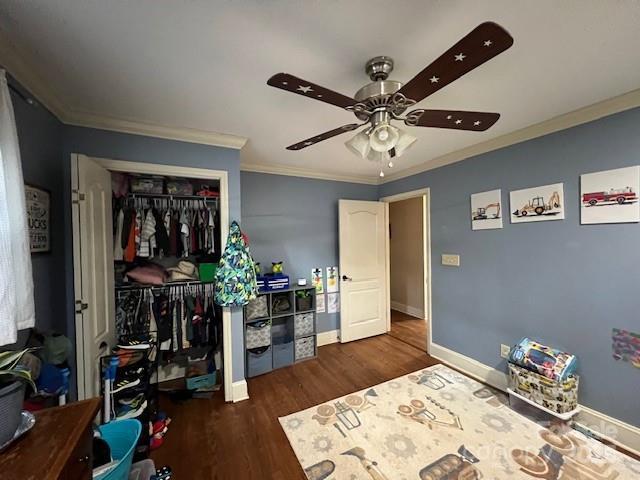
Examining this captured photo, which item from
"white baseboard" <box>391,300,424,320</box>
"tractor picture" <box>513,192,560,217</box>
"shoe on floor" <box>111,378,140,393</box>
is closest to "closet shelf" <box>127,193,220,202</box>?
"shoe on floor" <box>111,378,140,393</box>

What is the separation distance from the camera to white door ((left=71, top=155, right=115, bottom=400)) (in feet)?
5.22

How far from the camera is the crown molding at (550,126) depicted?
1.68 meters

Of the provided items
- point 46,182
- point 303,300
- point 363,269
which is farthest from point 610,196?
point 46,182

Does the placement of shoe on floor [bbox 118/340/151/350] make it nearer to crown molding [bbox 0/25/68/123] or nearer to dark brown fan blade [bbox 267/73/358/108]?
crown molding [bbox 0/25/68/123]

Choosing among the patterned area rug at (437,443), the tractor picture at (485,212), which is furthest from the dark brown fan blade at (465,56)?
the patterned area rug at (437,443)

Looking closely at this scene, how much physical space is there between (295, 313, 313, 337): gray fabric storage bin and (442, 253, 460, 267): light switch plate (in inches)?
69.2

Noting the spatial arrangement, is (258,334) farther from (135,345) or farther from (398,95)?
(398,95)

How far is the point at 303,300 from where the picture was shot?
3107 millimetres

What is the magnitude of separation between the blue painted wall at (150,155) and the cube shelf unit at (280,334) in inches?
16.4

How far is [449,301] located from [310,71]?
2747 mm

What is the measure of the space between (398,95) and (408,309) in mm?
4514

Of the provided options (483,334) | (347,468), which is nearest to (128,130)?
(347,468)

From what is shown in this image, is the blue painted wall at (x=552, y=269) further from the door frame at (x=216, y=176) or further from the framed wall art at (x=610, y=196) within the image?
the door frame at (x=216, y=176)

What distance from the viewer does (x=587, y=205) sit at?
1.86 m
